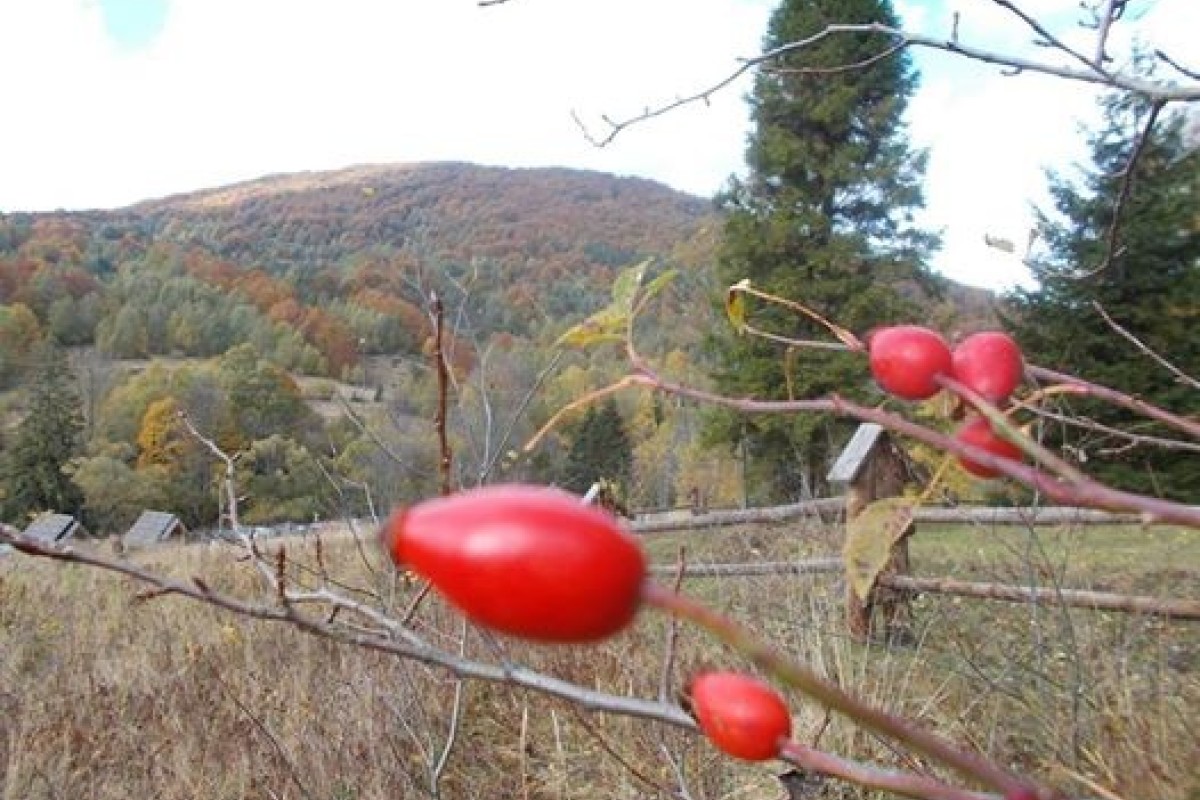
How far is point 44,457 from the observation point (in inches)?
990

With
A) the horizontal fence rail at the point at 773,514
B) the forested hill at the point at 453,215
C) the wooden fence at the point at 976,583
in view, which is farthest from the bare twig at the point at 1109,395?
the forested hill at the point at 453,215

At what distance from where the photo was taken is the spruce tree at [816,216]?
1572cm

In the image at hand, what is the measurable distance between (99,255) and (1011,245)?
60067mm

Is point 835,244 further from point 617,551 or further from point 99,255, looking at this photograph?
point 99,255

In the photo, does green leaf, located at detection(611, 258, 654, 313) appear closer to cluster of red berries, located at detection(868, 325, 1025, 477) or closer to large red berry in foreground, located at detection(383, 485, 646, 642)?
cluster of red berries, located at detection(868, 325, 1025, 477)

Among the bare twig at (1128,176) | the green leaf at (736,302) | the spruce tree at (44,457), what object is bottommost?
the spruce tree at (44,457)

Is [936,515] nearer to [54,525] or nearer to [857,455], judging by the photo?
[857,455]

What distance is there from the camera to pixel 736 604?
3371 mm

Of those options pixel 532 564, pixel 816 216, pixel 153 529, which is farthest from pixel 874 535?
pixel 816 216

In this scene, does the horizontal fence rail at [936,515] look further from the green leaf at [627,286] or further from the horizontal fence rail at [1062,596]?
the green leaf at [627,286]

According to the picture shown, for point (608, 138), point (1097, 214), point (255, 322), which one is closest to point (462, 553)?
point (608, 138)

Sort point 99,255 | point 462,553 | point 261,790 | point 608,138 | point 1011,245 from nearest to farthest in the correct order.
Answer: point 462,553, point 1011,245, point 608,138, point 261,790, point 99,255

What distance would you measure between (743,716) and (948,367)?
166mm

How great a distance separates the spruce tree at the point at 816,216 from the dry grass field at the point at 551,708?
11.4 metres
